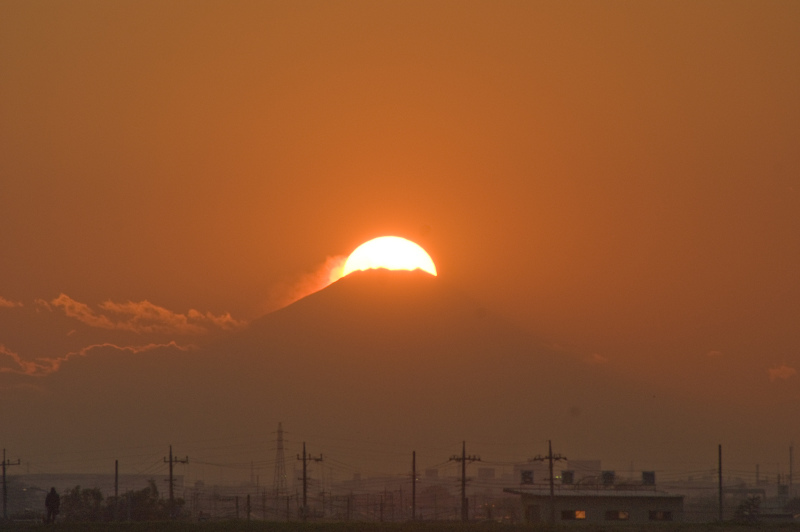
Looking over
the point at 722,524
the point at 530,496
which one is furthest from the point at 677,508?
the point at 722,524

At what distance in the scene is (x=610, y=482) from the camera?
139250 millimetres

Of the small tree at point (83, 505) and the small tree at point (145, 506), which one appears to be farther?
the small tree at point (83, 505)

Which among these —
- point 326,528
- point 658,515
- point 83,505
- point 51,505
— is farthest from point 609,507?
point 83,505

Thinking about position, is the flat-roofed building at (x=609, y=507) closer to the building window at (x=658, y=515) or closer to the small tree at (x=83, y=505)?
the building window at (x=658, y=515)

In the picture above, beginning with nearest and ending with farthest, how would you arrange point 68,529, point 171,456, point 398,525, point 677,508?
point 68,529 < point 398,525 < point 677,508 < point 171,456

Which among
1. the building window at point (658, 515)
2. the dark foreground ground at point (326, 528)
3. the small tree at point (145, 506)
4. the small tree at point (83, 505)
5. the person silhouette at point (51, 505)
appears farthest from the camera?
the small tree at point (83, 505)

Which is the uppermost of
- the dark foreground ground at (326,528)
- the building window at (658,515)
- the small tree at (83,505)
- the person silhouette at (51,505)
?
the person silhouette at (51,505)

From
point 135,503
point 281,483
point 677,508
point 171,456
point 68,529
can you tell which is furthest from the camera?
point 281,483

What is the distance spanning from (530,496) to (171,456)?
183ft

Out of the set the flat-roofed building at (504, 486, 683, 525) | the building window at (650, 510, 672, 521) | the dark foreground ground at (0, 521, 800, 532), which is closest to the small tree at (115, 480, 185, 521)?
the flat-roofed building at (504, 486, 683, 525)

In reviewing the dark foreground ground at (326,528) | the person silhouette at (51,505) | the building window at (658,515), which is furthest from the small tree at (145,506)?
the dark foreground ground at (326,528)

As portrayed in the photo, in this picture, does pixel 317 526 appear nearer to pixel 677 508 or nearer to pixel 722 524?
pixel 722 524

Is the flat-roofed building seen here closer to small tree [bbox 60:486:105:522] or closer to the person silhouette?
small tree [bbox 60:486:105:522]

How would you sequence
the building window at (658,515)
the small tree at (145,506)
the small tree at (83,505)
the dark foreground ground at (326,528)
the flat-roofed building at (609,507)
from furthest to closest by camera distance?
the small tree at (83,505), the small tree at (145,506), the building window at (658,515), the flat-roofed building at (609,507), the dark foreground ground at (326,528)
